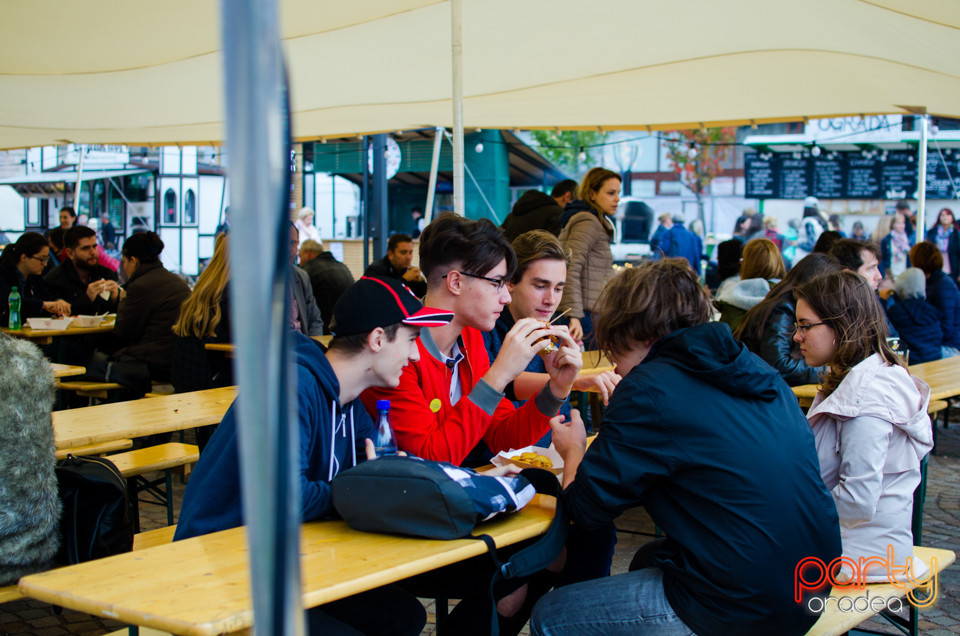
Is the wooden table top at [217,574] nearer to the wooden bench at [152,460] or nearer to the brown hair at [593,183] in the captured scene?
the wooden bench at [152,460]

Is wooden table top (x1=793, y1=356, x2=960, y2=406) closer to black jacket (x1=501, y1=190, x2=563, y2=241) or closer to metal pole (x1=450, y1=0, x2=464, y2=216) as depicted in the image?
metal pole (x1=450, y1=0, x2=464, y2=216)

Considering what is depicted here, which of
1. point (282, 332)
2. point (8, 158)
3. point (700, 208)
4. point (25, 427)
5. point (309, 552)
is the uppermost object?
point (8, 158)

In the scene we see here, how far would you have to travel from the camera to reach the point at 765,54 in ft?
20.1

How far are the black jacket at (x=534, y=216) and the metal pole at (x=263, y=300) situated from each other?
587cm

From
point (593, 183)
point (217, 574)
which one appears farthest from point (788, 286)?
point (217, 574)

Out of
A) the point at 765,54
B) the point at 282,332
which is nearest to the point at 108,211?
the point at 765,54

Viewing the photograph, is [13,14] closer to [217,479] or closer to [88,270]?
[88,270]

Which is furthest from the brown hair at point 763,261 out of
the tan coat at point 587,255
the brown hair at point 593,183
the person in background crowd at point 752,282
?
the brown hair at point 593,183

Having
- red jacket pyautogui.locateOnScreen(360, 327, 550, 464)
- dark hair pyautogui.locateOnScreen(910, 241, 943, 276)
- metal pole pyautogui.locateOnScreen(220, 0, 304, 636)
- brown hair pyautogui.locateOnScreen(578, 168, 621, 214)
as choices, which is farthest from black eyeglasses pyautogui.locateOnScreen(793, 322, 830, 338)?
dark hair pyautogui.locateOnScreen(910, 241, 943, 276)

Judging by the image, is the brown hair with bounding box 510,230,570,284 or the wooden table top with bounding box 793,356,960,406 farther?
the wooden table top with bounding box 793,356,960,406

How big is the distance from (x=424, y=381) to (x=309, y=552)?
98 centimetres

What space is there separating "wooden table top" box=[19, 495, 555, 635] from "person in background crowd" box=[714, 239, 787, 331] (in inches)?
138

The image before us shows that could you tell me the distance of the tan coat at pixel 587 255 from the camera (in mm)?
5613

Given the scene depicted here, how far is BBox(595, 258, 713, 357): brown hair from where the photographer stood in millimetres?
2094
